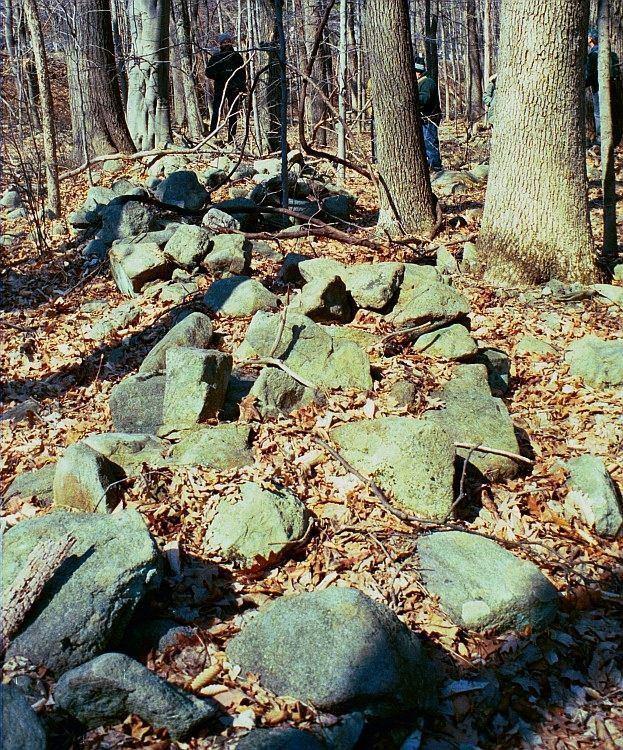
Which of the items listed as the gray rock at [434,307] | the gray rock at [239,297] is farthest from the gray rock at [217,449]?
the gray rock at [239,297]

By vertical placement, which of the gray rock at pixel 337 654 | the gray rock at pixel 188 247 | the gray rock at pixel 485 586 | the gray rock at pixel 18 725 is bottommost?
the gray rock at pixel 485 586

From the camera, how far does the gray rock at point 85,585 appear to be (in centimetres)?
301

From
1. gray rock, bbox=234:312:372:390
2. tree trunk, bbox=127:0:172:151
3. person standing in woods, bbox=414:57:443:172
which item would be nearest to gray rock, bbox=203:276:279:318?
A: gray rock, bbox=234:312:372:390

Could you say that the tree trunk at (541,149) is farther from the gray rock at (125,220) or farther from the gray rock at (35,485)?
the gray rock at (35,485)

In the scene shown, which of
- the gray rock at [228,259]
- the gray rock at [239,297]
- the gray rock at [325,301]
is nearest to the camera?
the gray rock at [325,301]

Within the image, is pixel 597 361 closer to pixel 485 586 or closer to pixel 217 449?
pixel 485 586

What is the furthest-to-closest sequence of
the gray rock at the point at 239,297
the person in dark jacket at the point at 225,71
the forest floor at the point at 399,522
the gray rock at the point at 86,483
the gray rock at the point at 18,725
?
the person in dark jacket at the point at 225,71 < the gray rock at the point at 239,297 < the gray rock at the point at 86,483 < the forest floor at the point at 399,522 < the gray rock at the point at 18,725

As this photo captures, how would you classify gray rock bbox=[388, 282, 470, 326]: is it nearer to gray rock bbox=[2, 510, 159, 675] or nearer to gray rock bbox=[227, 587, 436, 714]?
gray rock bbox=[227, 587, 436, 714]

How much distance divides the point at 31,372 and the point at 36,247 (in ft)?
12.1

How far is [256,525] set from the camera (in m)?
3.97

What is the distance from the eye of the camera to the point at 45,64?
9.77 meters

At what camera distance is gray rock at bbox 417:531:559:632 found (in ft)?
11.8

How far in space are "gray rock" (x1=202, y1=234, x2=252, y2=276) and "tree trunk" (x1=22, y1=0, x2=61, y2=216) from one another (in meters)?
3.69

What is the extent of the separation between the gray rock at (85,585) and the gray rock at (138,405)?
1.77 meters
